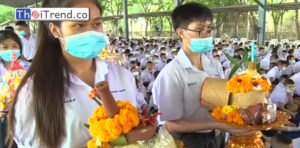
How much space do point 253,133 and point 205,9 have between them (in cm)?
77

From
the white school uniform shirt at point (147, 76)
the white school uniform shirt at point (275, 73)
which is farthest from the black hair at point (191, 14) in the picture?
the white school uniform shirt at point (275, 73)

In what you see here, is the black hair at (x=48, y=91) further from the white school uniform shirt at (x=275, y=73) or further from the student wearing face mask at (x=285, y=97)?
the white school uniform shirt at (x=275, y=73)

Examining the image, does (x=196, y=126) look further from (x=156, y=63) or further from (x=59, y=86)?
(x=156, y=63)

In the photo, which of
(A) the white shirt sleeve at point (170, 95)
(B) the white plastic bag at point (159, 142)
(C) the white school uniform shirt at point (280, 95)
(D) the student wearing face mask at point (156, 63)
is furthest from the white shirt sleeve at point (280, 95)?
(B) the white plastic bag at point (159, 142)

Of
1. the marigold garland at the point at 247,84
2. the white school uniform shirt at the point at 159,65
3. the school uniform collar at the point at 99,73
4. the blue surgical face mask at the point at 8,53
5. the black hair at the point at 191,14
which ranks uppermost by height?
the black hair at the point at 191,14

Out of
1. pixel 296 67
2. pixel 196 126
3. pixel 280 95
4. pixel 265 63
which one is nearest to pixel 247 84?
pixel 196 126

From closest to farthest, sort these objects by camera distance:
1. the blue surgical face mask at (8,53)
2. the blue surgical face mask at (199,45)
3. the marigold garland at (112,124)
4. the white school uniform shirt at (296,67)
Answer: the marigold garland at (112,124)
the blue surgical face mask at (199,45)
the blue surgical face mask at (8,53)
the white school uniform shirt at (296,67)

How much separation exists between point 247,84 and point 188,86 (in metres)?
0.47

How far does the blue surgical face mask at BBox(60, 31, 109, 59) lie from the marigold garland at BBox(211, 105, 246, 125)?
63cm

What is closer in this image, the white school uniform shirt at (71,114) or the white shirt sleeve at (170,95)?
the white school uniform shirt at (71,114)

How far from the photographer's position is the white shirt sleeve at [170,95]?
1773 mm

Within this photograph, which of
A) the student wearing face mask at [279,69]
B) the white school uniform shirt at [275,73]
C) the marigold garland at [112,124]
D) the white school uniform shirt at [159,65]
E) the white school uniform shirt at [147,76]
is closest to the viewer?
the marigold garland at [112,124]

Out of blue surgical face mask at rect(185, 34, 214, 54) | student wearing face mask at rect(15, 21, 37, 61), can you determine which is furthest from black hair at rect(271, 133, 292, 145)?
student wearing face mask at rect(15, 21, 37, 61)

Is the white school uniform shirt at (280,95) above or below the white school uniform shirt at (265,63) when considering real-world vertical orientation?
below
